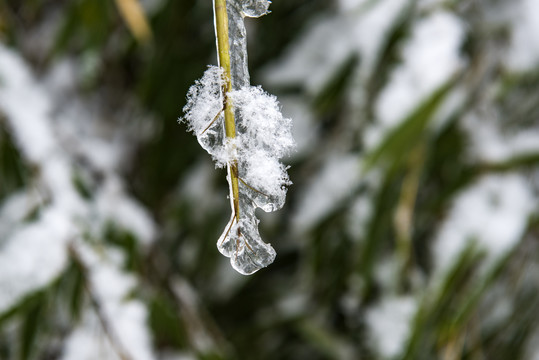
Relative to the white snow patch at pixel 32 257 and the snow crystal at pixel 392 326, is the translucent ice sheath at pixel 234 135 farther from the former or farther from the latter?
the snow crystal at pixel 392 326

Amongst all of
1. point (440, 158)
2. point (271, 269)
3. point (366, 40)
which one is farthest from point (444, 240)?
point (271, 269)

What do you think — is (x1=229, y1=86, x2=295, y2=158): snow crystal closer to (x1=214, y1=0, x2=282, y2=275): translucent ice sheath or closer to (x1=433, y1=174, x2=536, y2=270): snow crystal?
(x1=214, y1=0, x2=282, y2=275): translucent ice sheath

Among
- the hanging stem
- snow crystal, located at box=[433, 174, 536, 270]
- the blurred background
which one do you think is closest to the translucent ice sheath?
the hanging stem

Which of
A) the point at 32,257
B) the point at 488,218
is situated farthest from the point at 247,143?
the point at 488,218

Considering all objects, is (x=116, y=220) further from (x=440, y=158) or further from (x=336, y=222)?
(x=440, y=158)

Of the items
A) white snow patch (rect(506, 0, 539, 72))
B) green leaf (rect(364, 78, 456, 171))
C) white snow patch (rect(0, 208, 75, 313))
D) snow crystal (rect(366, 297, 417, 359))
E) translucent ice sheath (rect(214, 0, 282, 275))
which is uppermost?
white snow patch (rect(506, 0, 539, 72))

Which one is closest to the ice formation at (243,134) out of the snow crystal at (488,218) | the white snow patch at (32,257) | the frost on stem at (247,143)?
the frost on stem at (247,143)

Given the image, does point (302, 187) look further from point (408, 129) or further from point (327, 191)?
point (408, 129)

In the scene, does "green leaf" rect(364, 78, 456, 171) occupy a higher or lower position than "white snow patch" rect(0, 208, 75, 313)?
lower
